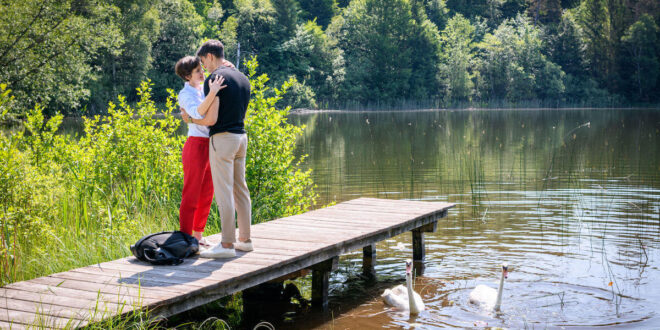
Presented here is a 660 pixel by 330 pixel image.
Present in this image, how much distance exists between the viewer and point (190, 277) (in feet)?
19.3

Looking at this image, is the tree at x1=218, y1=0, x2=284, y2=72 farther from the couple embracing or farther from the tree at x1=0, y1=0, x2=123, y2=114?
the couple embracing

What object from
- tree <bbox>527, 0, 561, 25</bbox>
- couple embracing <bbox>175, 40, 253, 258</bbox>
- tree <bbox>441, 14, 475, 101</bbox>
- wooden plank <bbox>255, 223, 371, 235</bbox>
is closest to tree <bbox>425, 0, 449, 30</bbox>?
tree <bbox>441, 14, 475, 101</bbox>

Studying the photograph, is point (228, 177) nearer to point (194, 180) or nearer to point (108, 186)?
point (194, 180)

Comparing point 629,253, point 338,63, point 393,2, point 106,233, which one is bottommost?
point 629,253

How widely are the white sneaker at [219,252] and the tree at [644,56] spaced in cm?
7044

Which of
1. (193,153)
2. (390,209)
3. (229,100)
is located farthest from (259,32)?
(229,100)

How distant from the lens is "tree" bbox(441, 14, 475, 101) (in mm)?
71562

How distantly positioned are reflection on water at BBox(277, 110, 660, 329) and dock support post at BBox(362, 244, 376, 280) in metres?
0.13

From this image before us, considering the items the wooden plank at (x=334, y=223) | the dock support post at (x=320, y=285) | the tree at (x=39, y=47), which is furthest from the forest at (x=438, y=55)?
the dock support post at (x=320, y=285)

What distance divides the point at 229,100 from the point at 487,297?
364 centimetres

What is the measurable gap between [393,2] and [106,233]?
235 ft

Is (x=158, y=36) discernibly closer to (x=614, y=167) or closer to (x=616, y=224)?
(x=614, y=167)

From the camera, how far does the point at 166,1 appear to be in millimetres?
56188

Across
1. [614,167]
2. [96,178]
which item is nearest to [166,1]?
[614,167]
